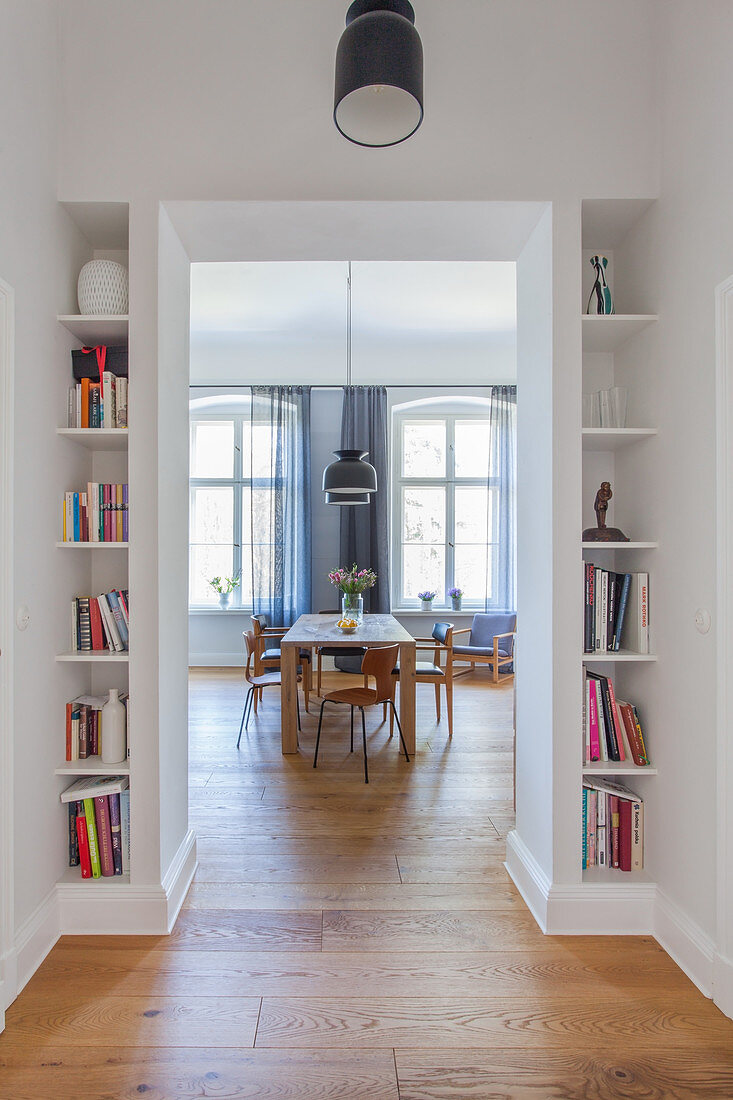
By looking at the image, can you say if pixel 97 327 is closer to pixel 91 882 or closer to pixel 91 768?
pixel 91 768

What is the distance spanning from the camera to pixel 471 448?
7469 mm

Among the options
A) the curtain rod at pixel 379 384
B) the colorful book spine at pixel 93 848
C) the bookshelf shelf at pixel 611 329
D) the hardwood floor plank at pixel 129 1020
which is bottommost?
the hardwood floor plank at pixel 129 1020

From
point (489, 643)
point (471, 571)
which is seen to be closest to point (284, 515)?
point (471, 571)

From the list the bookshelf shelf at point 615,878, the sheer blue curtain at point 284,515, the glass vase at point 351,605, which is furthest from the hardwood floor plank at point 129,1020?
the sheer blue curtain at point 284,515

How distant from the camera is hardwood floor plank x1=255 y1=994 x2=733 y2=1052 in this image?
1717 millimetres

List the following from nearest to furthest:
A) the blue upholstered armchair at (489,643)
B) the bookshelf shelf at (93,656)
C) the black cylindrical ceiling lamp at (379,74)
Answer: the black cylindrical ceiling lamp at (379,74)
the bookshelf shelf at (93,656)
the blue upholstered armchair at (489,643)

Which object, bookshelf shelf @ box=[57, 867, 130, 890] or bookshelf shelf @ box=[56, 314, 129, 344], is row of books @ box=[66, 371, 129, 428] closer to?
bookshelf shelf @ box=[56, 314, 129, 344]

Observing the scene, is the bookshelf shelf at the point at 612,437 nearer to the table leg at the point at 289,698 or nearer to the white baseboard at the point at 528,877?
the white baseboard at the point at 528,877

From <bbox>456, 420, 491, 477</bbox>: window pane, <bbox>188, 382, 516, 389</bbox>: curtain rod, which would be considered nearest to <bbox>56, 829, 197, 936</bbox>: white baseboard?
<bbox>188, 382, 516, 389</bbox>: curtain rod

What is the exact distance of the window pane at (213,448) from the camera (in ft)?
24.6

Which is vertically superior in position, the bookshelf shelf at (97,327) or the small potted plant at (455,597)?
the bookshelf shelf at (97,327)

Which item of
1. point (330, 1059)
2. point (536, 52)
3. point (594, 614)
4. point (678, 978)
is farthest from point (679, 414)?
point (330, 1059)

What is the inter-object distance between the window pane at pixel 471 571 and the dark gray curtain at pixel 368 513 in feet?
3.00

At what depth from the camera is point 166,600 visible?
2322mm
